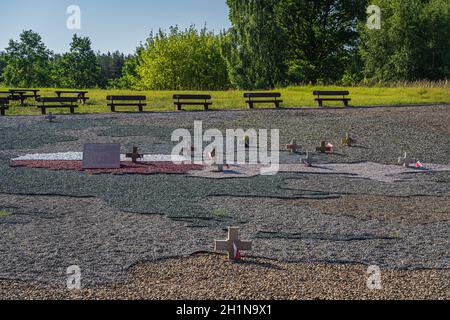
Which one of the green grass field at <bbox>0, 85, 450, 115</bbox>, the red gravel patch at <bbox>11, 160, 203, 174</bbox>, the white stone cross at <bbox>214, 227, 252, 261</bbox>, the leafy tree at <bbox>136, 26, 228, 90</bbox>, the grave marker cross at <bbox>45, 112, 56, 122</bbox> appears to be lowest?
the white stone cross at <bbox>214, 227, 252, 261</bbox>

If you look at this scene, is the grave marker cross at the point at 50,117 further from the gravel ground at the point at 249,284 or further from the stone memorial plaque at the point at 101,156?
the gravel ground at the point at 249,284

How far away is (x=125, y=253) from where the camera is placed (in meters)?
7.92

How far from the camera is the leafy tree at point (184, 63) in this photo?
227 feet

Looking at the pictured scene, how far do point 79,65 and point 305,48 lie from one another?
4880 centimetres

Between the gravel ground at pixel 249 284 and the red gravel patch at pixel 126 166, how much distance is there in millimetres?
7287

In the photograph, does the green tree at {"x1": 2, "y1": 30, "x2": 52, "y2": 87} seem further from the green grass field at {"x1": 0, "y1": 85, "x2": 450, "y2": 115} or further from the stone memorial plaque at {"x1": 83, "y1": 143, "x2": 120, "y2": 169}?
the stone memorial plaque at {"x1": 83, "y1": 143, "x2": 120, "y2": 169}

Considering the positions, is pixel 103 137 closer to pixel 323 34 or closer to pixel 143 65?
pixel 323 34

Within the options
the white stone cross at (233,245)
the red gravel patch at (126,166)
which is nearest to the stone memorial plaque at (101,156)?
the red gravel patch at (126,166)

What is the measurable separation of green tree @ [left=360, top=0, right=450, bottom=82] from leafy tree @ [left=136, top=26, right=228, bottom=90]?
74.9ft

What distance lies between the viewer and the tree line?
5412 centimetres

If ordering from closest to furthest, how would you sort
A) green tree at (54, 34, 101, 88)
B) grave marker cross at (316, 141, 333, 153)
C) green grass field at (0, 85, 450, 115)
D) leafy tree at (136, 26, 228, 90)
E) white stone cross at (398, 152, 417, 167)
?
white stone cross at (398, 152, 417, 167), grave marker cross at (316, 141, 333, 153), green grass field at (0, 85, 450, 115), leafy tree at (136, 26, 228, 90), green tree at (54, 34, 101, 88)

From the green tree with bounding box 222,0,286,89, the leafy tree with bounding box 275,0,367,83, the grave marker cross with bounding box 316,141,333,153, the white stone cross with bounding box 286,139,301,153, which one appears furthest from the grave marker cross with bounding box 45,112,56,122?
the leafy tree with bounding box 275,0,367,83
